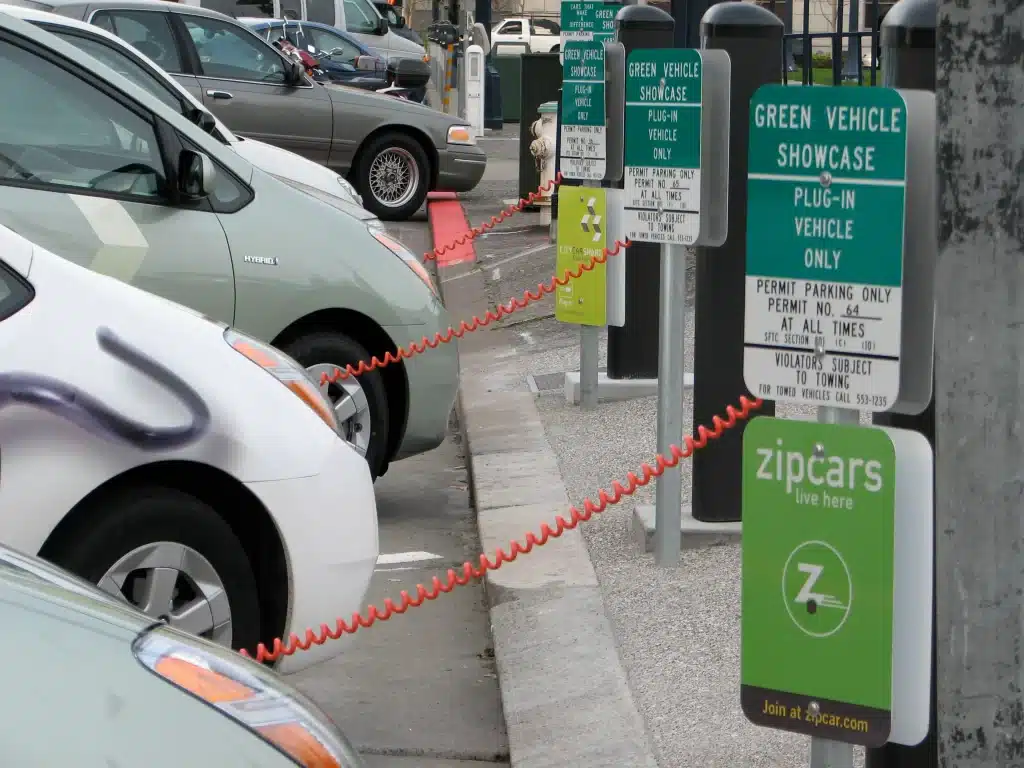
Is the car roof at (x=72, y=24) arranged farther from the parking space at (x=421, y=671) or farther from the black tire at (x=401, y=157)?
the black tire at (x=401, y=157)

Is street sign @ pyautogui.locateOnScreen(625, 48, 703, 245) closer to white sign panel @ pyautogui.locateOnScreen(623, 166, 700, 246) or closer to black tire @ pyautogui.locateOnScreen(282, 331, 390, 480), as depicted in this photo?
white sign panel @ pyautogui.locateOnScreen(623, 166, 700, 246)

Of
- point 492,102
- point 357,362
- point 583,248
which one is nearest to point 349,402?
point 357,362

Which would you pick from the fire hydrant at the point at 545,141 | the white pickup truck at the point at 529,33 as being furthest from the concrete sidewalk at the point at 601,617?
the white pickup truck at the point at 529,33

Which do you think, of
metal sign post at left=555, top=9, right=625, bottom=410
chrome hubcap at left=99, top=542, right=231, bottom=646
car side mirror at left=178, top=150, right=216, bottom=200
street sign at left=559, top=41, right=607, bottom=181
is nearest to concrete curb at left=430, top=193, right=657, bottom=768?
metal sign post at left=555, top=9, right=625, bottom=410

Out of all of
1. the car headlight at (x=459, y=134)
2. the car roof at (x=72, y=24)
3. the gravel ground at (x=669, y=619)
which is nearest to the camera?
the gravel ground at (x=669, y=619)

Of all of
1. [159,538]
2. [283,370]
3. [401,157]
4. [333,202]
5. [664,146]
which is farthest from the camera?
[401,157]

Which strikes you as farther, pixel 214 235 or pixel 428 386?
pixel 428 386

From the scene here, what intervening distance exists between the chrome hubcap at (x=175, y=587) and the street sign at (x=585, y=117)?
4.07 m

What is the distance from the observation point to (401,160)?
1753 cm

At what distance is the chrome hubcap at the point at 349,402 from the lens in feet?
23.6

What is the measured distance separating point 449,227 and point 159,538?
39.5 ft

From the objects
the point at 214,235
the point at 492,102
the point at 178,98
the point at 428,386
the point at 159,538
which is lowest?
the point at 428,386

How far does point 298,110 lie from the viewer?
16562 millimetres

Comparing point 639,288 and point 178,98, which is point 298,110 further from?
point 639,288
